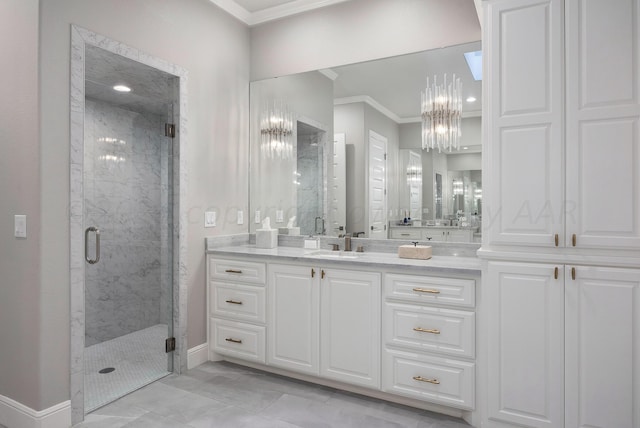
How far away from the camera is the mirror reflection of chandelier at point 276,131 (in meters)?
3.42

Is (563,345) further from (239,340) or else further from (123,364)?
(123,364)

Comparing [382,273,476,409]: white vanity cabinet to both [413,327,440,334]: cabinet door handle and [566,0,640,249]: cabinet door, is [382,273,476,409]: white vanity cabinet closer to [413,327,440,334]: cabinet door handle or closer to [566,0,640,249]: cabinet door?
[413,327,440,334]: cabinet door handle

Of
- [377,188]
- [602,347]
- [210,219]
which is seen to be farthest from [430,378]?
[210,219]

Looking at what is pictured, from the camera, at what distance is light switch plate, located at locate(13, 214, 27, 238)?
2.13 metres

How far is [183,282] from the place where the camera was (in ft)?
9.72

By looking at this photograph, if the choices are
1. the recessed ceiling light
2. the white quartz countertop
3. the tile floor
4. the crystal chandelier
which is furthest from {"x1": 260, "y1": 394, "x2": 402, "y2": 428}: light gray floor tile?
the recessed ceiling light

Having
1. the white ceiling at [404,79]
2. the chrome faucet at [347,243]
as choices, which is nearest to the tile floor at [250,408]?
the chrome faucet at [347,243]

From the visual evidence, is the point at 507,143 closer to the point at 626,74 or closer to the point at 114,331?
the point at 626,74

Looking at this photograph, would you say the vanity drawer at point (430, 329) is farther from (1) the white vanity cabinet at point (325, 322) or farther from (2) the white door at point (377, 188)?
(2) the white door at point (377, 188)

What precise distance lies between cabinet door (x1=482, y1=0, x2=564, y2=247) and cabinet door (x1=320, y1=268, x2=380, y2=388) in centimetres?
82

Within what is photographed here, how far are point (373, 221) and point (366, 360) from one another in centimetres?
105

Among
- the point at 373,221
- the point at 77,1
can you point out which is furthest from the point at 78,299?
the point at 373,221

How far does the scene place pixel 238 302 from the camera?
2.97m

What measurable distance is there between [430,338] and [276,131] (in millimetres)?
2145
